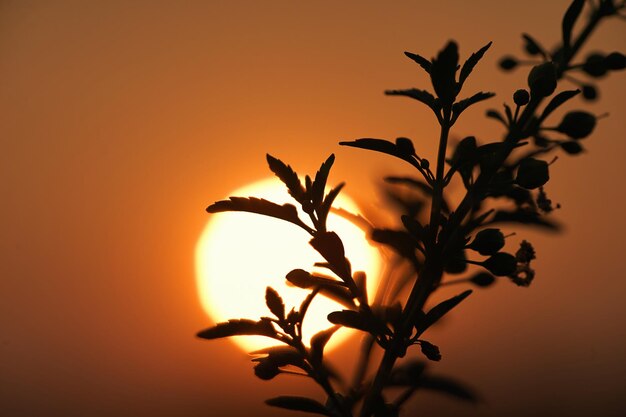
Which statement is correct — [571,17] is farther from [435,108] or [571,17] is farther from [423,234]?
[423,234]

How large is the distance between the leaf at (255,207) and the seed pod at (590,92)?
77cm

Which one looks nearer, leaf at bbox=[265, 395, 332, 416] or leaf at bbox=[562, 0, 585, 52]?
leaf at bbox=[265, 395, 332, 416]

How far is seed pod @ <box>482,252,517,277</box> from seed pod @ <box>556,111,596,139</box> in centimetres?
27

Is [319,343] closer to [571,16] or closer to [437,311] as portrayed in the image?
[437,311]

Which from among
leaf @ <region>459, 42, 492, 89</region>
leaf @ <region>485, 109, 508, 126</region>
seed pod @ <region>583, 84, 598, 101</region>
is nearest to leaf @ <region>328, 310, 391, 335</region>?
leaf @ <region>459, 42, 492, 89</region>

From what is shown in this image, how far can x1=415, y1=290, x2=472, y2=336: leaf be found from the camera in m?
0.81

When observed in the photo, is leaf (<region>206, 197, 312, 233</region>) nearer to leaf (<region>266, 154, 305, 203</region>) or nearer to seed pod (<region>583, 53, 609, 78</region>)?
leaf (<region>266, 154, 305, 203</region>)

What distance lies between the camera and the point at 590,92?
1192 millimetres

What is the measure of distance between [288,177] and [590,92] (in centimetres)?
79

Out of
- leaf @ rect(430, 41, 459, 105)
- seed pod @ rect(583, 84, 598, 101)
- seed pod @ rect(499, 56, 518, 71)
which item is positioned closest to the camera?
leaf @ rect(430, 41, 459, 105)

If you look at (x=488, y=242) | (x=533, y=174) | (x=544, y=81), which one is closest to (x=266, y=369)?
(x=488, y=242)

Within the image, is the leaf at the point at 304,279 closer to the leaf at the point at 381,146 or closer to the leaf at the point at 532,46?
the leaf at the point at 381,146

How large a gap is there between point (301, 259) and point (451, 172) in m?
3.30

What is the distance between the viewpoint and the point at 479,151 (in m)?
0.79
